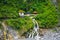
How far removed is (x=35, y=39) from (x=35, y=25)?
34.9 inches

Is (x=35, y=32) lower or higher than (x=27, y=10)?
lower

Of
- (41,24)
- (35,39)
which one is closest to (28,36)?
(35,39)

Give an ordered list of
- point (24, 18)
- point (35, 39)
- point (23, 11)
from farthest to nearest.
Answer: point (23, 11)
point (24, 18)
point (35, 39)

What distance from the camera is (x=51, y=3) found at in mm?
11305

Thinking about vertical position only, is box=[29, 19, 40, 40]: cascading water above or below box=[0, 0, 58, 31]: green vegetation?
below

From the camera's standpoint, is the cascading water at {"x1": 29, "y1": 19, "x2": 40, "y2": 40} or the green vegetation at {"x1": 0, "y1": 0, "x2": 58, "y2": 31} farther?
the green vegetation at {"x1": 0, "y1": 0, "x2": 58, "y2": 31}

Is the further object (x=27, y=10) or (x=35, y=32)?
(x=27, y=10)

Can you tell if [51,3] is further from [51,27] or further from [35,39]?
[35,39]

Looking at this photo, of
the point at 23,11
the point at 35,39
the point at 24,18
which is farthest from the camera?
the point at 23,11

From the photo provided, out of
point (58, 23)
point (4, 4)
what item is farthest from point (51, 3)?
point (4, 4)

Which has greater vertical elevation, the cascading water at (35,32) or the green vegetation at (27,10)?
the green vegetation at (27,10)

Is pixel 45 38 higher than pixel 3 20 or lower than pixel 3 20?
lower

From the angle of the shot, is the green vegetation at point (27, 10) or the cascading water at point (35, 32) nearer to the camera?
the cascading water at point (35, 32)

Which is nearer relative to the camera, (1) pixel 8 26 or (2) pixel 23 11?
(1) pixel 8 26
